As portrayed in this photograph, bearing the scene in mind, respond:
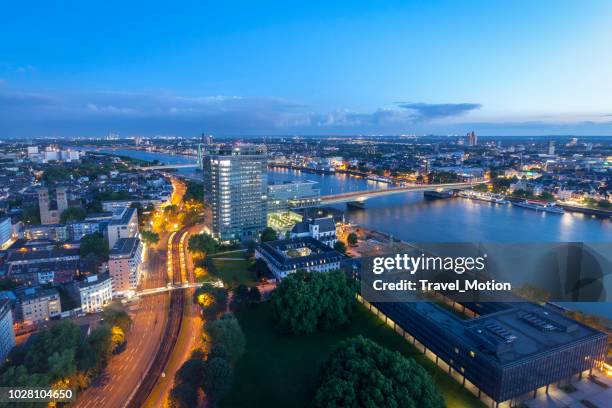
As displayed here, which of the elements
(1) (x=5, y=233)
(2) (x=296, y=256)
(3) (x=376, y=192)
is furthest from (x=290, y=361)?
(3) (x=376, y=192)

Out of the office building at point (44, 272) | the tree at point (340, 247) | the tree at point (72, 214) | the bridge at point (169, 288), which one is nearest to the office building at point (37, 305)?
the office building at point (44, 272)

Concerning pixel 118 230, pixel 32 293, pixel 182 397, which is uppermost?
pixel 118 230

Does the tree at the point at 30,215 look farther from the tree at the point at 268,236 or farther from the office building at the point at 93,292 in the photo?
the tree at the point at 268,236

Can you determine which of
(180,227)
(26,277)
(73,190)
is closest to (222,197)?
(180,227)

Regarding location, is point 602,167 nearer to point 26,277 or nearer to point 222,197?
point 222,197

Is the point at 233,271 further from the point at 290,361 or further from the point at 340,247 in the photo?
the point at 290,361

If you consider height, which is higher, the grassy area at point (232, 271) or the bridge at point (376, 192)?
the bridge at point (376, 192)
